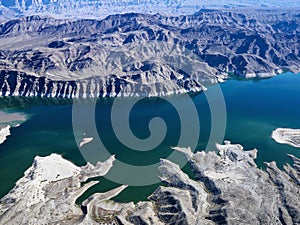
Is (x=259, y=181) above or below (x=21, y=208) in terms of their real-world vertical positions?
above

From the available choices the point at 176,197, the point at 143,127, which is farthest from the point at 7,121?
the point at 176,197

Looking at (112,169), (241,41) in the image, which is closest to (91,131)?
(112,169)

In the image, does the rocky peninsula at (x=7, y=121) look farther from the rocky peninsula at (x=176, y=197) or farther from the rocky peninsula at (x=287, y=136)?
the rocky peninsula at (x=287, y=136)

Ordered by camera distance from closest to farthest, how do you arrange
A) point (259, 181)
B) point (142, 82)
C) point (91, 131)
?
point (259, 181)
point (91, 131)
point (142, 82)

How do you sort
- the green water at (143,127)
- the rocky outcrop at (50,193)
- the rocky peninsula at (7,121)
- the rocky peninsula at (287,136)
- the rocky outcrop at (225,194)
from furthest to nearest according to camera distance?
1. the rocky peninsula at (7,121)
2. the rocky peninsula at (287,136)
3. the green water at (143,127)
4. the rocky outcrop at (50,193)
5. the rocky outcrop at (225,194)

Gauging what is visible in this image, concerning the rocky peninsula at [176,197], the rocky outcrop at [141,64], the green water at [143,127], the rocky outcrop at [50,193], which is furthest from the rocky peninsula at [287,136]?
the rocky outcrop at [141,64]

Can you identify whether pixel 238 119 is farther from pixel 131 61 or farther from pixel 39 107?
pixel 131 61

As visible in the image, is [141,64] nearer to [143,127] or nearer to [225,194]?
[143,127]
